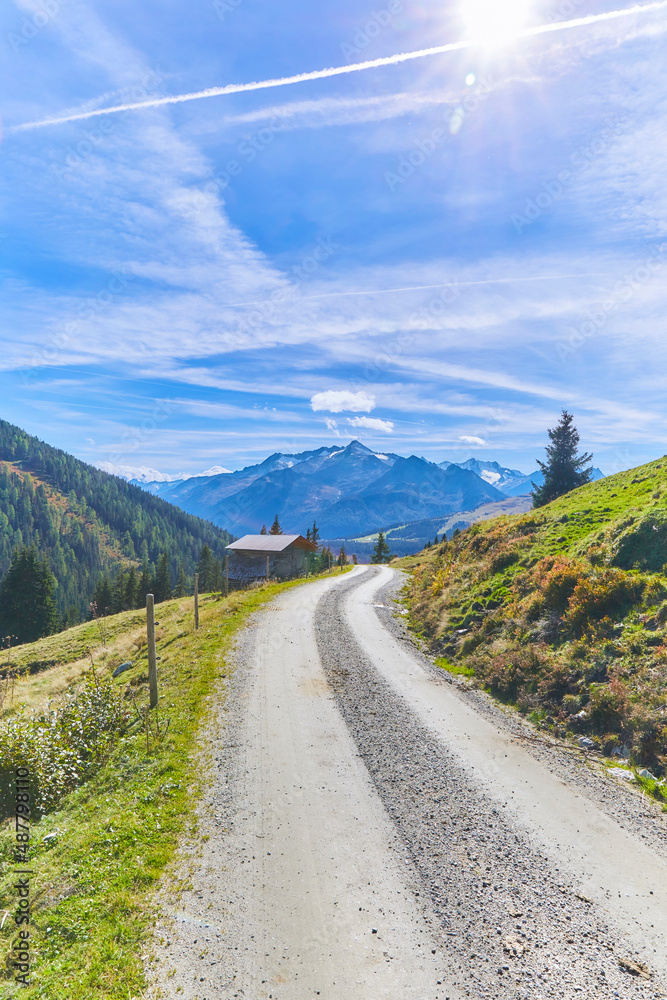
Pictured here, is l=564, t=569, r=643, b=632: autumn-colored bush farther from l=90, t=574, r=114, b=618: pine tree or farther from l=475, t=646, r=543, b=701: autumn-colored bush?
l=90, t=574, r=114, b=618: pine tree

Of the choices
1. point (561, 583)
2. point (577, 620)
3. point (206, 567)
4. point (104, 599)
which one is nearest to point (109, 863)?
point (577, 620)

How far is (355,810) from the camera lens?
769 centimetres

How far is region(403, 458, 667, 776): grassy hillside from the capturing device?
35.2ft

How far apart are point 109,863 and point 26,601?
62.8m

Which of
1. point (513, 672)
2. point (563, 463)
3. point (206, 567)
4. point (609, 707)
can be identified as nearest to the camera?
point (609, 707)

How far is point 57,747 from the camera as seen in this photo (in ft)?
30.1

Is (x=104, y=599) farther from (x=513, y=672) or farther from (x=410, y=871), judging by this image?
(x=410, y=871)

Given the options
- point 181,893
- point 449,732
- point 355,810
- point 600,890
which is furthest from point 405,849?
point 449,732

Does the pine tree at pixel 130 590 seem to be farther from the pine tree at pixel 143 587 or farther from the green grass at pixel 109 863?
the green grass at pixel 109 863

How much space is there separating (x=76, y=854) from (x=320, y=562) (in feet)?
241

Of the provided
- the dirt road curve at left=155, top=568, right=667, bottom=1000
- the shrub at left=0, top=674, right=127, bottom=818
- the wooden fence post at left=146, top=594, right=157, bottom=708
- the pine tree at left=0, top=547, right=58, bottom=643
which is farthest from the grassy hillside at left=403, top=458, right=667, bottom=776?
the pine tree at left=0, top=547, right=58, bottom=643

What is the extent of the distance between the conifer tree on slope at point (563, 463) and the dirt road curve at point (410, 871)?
40.4 meters

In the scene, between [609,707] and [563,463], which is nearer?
[609,707]

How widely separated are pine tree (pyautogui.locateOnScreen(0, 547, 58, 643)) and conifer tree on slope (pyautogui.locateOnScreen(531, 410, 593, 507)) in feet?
204
